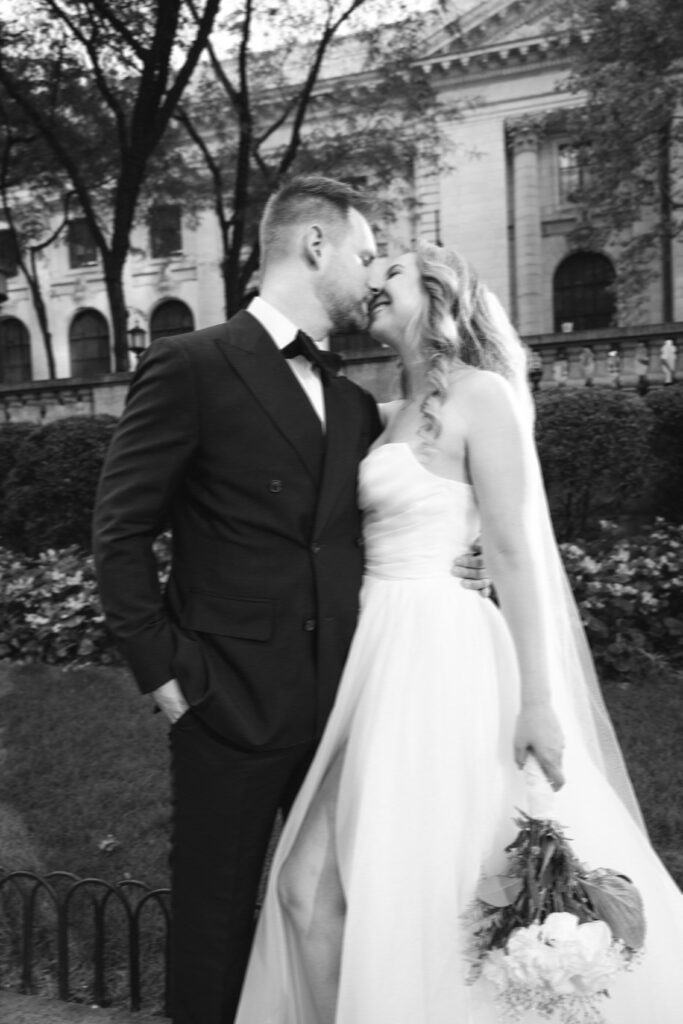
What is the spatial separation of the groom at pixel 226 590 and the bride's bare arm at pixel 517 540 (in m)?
0.40

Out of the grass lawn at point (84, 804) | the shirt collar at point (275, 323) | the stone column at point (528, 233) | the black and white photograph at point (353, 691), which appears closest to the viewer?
the black and white photograph at point (353, 691)

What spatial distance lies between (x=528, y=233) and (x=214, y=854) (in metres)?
32.0

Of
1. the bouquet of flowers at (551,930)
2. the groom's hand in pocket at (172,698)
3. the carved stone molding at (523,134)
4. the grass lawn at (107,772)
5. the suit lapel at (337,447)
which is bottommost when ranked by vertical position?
the grass lawn at (107,772)

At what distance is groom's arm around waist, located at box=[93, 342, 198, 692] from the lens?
92.3 inches

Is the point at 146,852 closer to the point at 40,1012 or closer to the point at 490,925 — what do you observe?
the point at 40,1012

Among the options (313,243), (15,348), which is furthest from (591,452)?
(15,348)

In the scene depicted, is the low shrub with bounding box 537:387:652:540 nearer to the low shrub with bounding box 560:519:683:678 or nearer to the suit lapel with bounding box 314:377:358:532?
the low shrub with bounding box 560:519:683:678

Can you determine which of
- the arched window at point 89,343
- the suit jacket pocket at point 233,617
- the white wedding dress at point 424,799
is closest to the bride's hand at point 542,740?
the white wedding dress at point 424,799

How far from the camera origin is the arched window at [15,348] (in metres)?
39.0

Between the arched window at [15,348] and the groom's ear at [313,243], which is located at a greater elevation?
the arched window at [15,348]

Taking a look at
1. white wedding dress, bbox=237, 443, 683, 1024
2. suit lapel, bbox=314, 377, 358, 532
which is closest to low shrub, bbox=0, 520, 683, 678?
white wedding dress, bbox=237, 443, 683, 1024

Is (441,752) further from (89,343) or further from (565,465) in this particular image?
(89,343)

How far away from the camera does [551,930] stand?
203cm

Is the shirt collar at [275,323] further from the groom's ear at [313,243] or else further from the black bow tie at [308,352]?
the groom's ear at [313,243]
